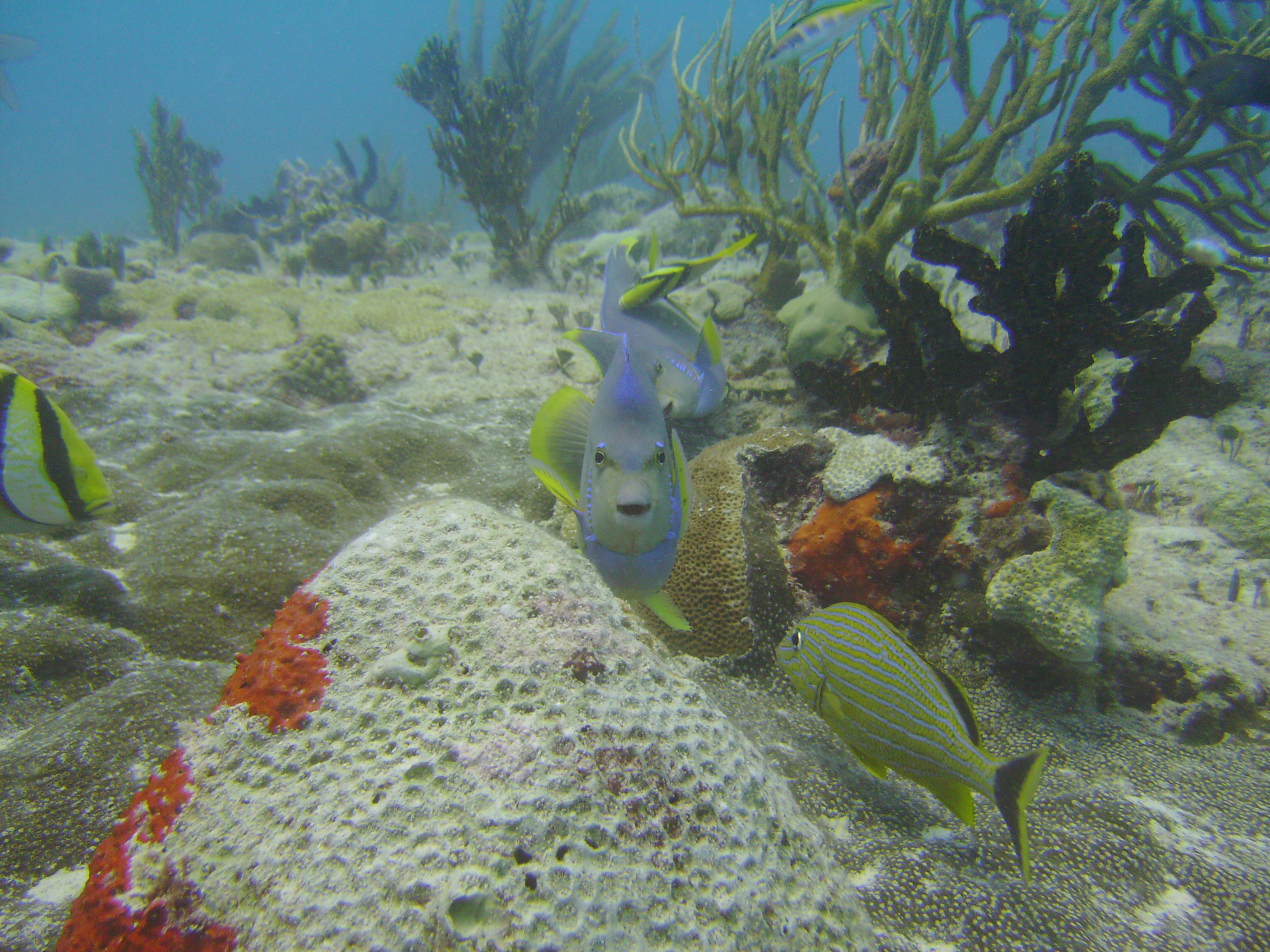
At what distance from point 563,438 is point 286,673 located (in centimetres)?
89

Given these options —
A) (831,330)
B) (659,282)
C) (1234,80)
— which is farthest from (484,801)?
(1234,80)

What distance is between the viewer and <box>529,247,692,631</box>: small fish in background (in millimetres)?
1248

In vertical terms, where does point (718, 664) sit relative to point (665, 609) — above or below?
below

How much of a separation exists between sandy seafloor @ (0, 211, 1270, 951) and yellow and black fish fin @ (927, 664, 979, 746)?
1.42ft

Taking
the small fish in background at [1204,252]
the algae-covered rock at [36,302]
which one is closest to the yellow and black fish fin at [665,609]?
the small fish in background at [1204,252]

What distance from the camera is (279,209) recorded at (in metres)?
13.3

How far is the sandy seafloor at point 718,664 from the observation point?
4.19 ft

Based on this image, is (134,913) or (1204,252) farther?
(1204,252)

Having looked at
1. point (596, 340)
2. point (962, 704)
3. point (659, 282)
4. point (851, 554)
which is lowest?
point (962, 704)

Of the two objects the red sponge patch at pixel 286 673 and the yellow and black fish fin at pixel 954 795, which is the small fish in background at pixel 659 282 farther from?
the yellow and black fish fin at pixel 954 795

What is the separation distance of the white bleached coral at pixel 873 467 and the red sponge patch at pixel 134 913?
89.5 inches

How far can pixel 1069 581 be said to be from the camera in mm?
1777

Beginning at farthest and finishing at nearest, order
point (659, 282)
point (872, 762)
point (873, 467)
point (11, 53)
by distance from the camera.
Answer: point (11, 53), point (659, 282), point (873, 467), point (872, 762)

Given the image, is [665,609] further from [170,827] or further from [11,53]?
[11,53]
